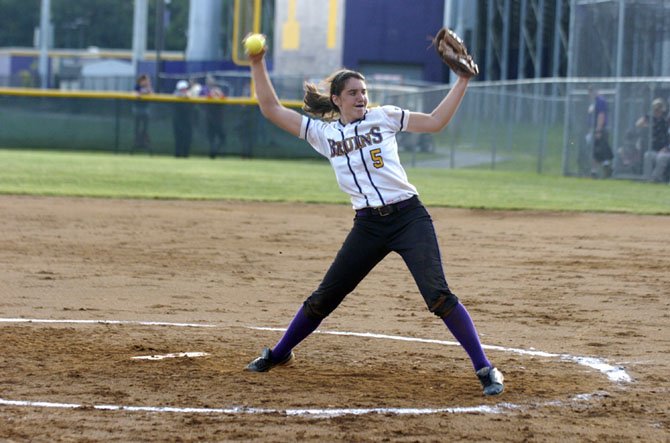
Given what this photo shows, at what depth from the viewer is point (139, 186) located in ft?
67.8

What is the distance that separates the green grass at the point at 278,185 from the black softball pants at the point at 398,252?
1160cm

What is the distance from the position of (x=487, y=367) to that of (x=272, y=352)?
4.22ft

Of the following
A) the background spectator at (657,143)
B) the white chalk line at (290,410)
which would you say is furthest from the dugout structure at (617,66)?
the white chalk line at (290,410)

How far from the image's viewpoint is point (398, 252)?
6375 millimetres

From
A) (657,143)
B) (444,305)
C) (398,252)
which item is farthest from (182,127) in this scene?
(444,305)

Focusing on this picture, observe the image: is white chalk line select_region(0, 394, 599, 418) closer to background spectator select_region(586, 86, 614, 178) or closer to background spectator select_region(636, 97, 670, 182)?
background spectator select_region(636, 97, 670, 182)

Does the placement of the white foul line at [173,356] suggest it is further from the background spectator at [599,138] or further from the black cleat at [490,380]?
the background spectator at [599,138]

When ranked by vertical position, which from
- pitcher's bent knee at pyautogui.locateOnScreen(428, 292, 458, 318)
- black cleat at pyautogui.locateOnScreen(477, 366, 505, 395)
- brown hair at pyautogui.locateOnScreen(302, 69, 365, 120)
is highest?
brown hair at pyautogui.locateOnScreen(302, 69, 365, 120)

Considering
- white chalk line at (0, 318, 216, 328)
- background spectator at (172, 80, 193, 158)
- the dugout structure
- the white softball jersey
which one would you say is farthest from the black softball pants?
background spectator at (172, 80, 193, 158)

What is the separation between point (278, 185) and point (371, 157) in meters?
15.7

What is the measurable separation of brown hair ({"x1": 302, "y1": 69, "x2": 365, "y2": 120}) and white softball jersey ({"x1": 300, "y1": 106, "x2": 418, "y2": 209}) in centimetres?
21

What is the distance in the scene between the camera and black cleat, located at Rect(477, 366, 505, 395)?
599cm

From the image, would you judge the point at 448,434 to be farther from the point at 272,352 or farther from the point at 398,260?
the point at 398,260

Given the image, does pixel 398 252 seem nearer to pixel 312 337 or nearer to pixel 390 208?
pixel 390 208
